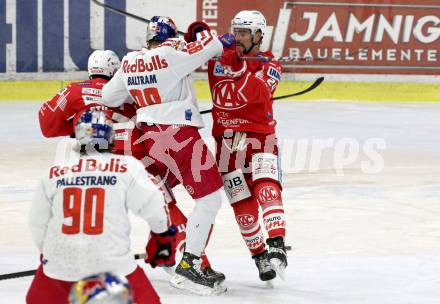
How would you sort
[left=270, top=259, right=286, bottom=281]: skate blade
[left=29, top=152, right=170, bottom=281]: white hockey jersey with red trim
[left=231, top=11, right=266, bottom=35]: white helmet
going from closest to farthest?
[left=29, top=152, right=170, bottom=281]: white hockey jersey with red trim
[left=270, top=259, right=286, bottom=281]: skate blade
[left=231, top=11, right=266, bottom=35]: white helmet

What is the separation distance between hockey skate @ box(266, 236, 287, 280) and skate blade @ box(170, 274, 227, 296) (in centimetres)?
29

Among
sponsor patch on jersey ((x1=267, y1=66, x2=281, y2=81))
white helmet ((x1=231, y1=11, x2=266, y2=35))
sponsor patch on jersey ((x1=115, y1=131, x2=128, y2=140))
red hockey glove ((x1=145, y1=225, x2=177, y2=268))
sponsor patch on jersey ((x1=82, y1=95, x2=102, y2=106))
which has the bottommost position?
red hockey glove ((x1=145, y1=225, x2=177, y2=268))

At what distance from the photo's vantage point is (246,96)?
606cm

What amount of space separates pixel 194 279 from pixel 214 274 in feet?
0.39

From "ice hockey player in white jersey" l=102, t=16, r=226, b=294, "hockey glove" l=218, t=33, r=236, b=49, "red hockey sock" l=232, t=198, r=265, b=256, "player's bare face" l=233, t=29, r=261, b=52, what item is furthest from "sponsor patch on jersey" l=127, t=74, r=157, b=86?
"red hockey sock" l=232, t=198, r=265, b=256

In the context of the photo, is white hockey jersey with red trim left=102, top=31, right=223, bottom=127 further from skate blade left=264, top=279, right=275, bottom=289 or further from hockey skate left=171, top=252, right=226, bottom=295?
skate blade left=264, top=279, right=275, bottom=289

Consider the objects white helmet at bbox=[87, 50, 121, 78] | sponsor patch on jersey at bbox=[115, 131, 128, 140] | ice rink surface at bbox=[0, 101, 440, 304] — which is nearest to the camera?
ice rink surface at bbox=[0, 101, 440, 304]

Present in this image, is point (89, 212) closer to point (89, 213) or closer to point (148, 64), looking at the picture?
point (89, 213)

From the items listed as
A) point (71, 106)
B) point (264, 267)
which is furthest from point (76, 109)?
point (264, 267)

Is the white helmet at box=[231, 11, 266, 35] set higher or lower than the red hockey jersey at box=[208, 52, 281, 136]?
higher

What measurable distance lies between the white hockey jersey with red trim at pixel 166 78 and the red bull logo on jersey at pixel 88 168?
5.74 ft

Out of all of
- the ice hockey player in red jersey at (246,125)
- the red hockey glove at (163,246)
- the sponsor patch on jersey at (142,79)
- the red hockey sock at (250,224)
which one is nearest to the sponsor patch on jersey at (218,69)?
the ice hockey player in red jersey at (246,125)

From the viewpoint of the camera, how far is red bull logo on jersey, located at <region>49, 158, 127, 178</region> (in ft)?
13.2

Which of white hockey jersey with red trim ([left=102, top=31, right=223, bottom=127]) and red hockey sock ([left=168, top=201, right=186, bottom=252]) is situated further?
red hockey sock ([left=168, top=201, right=186, bottom=252])
